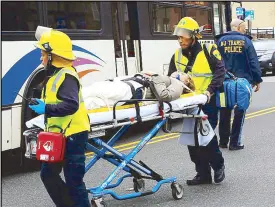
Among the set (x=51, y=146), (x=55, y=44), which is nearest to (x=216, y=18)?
(x=55, y=44)

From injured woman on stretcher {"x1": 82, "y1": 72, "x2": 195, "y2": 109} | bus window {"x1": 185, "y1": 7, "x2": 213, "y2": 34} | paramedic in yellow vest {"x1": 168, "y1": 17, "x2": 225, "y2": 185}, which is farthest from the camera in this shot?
bus window {"x1": 185, "y1": 7, "x2": 213, "y2": 34}

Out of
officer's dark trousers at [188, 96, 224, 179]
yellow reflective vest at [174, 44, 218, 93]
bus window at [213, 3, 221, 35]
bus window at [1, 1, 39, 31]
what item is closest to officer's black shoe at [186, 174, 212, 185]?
officer's dark trousers at [188, 96, 224, 179]

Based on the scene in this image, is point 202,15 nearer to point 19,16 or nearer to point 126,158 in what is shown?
point 19,16

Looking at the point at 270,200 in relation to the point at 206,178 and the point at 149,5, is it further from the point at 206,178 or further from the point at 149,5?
the point at 149,5

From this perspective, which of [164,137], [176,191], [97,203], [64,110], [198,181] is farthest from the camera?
[164,137]

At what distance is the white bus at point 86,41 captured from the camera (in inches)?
303

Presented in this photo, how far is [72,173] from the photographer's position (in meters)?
4.99

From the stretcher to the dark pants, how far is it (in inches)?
104

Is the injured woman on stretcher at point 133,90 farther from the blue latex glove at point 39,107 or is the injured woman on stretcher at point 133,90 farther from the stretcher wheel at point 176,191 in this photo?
the stretcher wheel at point 176,191

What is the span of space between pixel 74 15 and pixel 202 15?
200 inches

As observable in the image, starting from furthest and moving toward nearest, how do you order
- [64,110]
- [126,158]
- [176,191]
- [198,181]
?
1. [198,181]
2. [176,191]
3. [126,158]
4. [64,110]

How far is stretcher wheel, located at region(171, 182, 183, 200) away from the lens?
20.4 ft

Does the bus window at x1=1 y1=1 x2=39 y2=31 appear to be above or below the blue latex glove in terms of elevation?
above

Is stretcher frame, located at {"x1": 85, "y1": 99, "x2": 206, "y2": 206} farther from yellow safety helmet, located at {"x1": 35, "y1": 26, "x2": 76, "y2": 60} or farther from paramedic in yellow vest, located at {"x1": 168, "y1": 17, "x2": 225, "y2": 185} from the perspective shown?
yellow safety helmet, located at {"x1": 35, "y1": 26, "x2": 76, "y2": 60}
